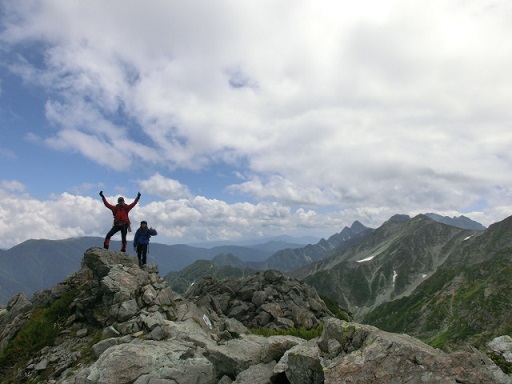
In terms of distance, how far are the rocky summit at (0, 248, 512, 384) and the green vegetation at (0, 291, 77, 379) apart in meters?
0.07

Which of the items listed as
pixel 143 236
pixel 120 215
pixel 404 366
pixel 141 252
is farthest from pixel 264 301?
pixel 404 366

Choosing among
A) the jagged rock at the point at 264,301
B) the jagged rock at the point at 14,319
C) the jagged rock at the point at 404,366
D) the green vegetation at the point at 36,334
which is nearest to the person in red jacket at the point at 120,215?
the green vegetation at the point at 36,334

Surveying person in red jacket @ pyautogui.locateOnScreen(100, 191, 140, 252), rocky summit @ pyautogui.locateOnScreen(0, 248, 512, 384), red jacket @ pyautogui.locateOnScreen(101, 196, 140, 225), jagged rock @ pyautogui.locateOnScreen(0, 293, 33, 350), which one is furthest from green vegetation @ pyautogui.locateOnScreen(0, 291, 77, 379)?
red jacket @ pyautogui.locateOnScreen(101, 196, 140, 225)

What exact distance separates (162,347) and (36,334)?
477 inches

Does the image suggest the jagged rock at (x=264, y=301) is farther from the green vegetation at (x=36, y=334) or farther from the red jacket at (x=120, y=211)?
the green vegetation at (x=36, y=334)

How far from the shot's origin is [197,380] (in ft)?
54.0

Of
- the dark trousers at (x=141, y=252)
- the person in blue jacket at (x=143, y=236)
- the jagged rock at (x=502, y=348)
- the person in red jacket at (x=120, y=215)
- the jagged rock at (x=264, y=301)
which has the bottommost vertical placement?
the jagged rock at (x=264, y=301)

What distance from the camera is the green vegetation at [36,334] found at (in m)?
23.0

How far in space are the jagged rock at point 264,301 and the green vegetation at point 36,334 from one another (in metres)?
14.9

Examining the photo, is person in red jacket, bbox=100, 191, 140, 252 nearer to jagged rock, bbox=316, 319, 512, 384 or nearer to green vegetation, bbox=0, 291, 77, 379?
green vegetation, bbox=0, 291, 77, 379

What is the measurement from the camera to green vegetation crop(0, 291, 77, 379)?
22984 millimetres

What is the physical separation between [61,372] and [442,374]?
20.0 meters

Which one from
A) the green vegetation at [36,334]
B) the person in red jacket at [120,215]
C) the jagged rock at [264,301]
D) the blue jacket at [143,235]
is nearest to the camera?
the green vegetation at [36,334]

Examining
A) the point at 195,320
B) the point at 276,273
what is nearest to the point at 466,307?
the point at 276,273
